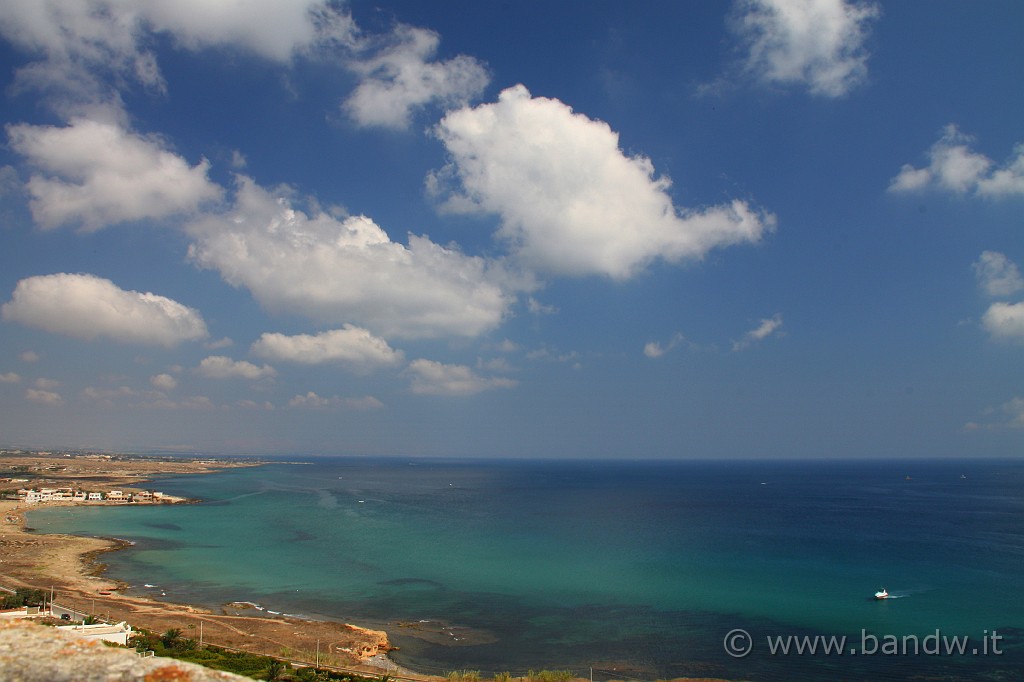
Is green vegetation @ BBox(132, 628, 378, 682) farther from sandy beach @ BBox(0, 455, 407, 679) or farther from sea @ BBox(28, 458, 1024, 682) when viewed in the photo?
sea @ BBox(28, 458, 1024, 682)

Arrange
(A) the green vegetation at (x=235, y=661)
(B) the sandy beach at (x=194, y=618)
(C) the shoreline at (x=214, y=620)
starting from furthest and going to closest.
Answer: (B) the sandy beach at (x=194, y=618) → (C) the shoreline at (x=214, y=620) → (A) the green vegetation at (x=235, y=661)

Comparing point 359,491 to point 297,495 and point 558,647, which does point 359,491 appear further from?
point 558,647

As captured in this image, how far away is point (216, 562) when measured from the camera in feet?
174

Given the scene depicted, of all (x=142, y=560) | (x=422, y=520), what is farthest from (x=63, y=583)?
(x=422, y=520)

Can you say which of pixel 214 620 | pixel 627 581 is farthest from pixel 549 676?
pixel 214 620

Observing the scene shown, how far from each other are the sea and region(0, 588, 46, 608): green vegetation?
719 cm

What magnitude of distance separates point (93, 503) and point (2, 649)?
111817 millimetres

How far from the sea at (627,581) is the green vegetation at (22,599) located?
719 cm

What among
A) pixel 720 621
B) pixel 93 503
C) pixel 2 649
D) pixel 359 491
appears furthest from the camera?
pixel 359 491

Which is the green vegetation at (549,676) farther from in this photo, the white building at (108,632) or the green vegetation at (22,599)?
the green vegetation at (22,599)

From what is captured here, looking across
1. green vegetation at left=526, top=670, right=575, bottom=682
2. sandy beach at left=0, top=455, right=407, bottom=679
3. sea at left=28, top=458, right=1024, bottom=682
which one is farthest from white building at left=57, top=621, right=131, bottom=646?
green vegetation at left=526, top=670, right=575, bottom=682

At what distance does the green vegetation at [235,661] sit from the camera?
80.5 feet

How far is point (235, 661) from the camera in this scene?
25484 mm

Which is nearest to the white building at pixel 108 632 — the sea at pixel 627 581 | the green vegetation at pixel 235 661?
the green vegetation at pixel 235 661
